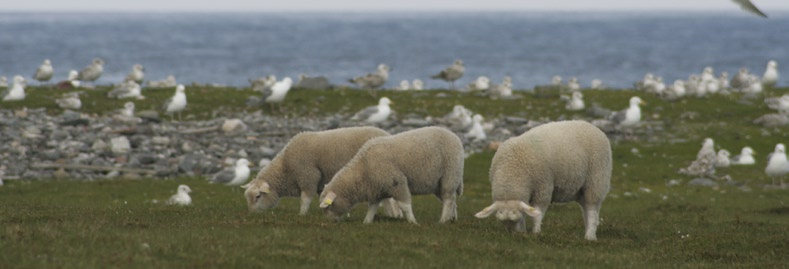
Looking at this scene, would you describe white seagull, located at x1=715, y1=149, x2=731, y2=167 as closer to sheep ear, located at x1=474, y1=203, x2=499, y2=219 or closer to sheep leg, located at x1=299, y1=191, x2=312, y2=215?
sheep leg, located at x1=299, y1=191, x2=312, y2=215

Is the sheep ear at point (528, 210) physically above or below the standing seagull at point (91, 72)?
above

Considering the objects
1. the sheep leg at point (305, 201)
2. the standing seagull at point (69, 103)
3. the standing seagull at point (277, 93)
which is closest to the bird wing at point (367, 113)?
the standing seagull at point (277, 93)

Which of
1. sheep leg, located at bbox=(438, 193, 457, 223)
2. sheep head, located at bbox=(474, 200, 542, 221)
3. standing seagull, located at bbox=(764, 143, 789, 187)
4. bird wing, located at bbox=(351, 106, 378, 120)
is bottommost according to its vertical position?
bird wing, located at bbox=(351, 106, 378, 120)

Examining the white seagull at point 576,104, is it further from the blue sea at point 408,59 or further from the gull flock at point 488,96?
the blue sea at point 408,59

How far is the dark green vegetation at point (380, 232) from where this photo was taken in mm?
13289

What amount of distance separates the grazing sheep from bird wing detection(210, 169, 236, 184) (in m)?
9.25

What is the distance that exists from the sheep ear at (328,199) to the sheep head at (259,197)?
2420 millimetres

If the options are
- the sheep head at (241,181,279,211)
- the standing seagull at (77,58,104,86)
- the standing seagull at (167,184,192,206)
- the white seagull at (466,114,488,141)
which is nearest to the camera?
the sheep head at (241,181,279,211)

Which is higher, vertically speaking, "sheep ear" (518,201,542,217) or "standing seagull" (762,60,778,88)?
"sheep ear" (518,201,542,217)

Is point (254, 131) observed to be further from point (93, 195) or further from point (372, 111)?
point (93, 195)

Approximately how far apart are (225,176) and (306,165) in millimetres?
9971

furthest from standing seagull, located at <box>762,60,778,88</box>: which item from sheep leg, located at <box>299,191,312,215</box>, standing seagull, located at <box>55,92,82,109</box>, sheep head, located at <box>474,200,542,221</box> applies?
sheep head, located at <box>474,200,542,221</box>

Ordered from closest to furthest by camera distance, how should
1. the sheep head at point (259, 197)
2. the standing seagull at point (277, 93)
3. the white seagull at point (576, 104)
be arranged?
the sheep head at point (259, 197)
the standing seagull at point (277, 93)
the white seagull at point (576, 104)

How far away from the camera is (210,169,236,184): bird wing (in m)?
29.0
